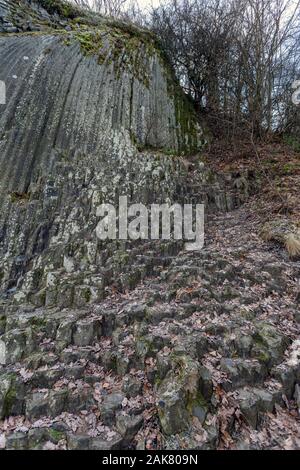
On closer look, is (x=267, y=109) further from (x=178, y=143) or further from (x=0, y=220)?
(x=0, y=220)

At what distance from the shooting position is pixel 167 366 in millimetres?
3479

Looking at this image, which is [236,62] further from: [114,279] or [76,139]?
[114,279]

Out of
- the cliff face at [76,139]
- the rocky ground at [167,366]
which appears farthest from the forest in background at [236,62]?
the rocky ground at [167,366]

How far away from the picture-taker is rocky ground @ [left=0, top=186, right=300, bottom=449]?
2.91 metres

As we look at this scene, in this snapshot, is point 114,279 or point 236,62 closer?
point 114,279

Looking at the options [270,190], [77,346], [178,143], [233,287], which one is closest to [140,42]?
[178,143]

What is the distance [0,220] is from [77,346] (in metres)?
4.50

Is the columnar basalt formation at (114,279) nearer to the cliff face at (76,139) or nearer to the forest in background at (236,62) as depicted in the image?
the cliff face at (76,139)

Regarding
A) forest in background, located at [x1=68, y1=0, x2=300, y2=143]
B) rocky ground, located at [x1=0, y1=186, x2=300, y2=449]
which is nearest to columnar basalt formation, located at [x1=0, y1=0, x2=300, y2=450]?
rocky ground, located at [x1=0, y1=186, x2=300, y2=449]

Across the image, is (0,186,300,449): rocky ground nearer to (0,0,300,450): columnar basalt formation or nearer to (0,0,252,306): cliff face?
(0,0,300,450): columnar basalt formation

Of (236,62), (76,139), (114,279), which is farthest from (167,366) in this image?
(236,62)

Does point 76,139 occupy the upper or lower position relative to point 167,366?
upper

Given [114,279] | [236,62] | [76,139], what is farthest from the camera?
[236,62]

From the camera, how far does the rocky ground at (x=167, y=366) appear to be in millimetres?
2912
